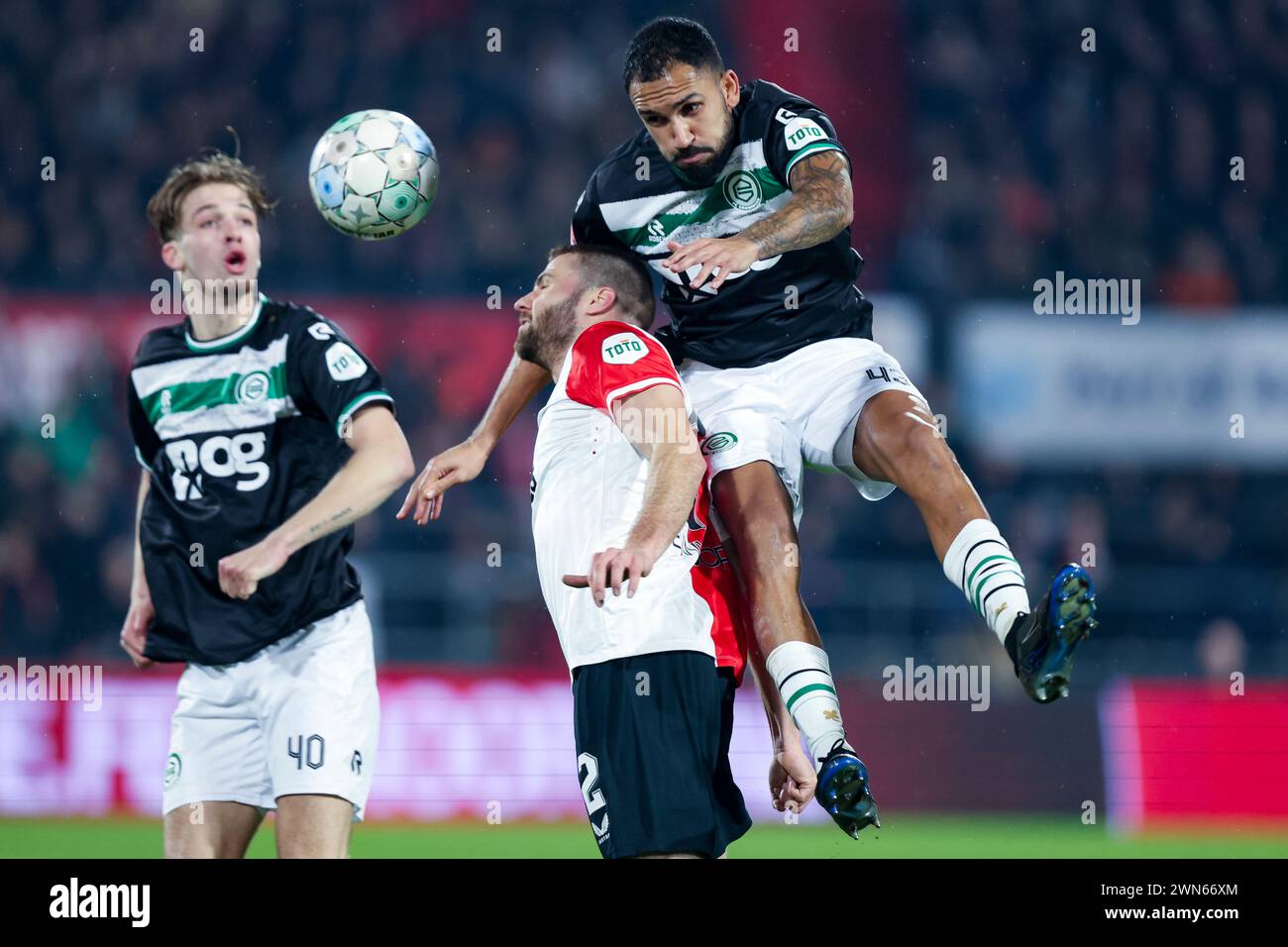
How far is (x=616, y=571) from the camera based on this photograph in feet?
12.8

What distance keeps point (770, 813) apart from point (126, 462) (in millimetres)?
5857

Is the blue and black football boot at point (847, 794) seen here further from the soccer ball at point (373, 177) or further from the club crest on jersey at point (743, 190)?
the soccer ball at point (373, 177)

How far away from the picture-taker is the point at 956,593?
13.2m

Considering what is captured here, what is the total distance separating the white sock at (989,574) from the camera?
473 centimetres

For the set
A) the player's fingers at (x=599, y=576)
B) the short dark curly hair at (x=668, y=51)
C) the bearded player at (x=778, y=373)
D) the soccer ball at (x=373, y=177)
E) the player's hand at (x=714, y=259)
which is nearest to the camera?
the player's fingers at (x=599, y=576)

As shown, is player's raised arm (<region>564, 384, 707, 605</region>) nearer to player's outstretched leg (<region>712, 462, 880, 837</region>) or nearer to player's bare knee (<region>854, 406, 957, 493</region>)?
player's outstretched leg (<region>712, 462, 880, 837</region>)

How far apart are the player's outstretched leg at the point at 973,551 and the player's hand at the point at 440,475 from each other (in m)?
1.30

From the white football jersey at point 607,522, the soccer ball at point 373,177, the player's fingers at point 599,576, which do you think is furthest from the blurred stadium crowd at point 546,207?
the player's fingers at point 599,576

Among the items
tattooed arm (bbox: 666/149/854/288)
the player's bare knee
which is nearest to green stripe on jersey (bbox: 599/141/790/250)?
tattooed arm (bbox: 666/149/854/288)

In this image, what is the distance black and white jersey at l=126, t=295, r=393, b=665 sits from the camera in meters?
4.88

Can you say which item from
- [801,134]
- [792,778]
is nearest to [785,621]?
[792,778]
